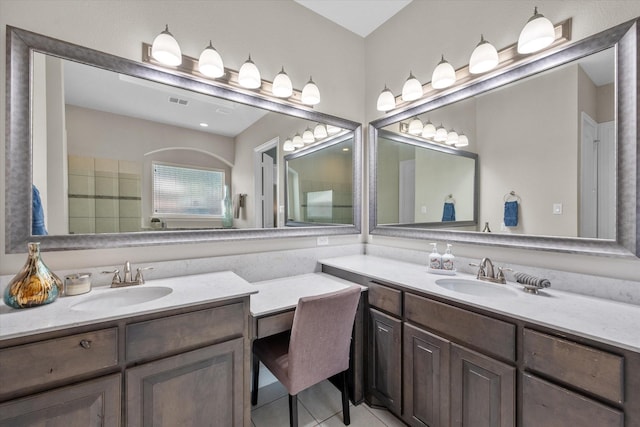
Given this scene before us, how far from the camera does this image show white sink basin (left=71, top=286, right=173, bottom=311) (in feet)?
4.16

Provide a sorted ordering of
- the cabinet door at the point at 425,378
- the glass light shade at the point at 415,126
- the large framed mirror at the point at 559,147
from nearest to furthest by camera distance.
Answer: the large framed mirror at the point at 559,147 → the cabinet door at the point at 425,378 → the glass light shade at the point at 415,126

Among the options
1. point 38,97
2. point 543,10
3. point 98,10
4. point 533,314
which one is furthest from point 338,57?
point 533,314

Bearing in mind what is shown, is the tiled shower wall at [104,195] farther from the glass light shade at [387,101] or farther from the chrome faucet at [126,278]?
the glass light shade at [387,101]

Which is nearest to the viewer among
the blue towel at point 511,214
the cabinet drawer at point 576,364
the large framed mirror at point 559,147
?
the cabinet drawer at point 576,364

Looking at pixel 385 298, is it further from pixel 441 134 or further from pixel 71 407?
pixel 71 407

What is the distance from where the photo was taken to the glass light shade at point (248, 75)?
1.74 metres

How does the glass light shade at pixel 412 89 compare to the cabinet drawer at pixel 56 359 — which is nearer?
the cabinet drawer at pixel 56 359

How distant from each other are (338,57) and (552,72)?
1574 millimetres

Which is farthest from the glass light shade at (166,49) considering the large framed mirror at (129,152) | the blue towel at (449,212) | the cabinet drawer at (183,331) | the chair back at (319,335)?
the blue towel at (449,212)

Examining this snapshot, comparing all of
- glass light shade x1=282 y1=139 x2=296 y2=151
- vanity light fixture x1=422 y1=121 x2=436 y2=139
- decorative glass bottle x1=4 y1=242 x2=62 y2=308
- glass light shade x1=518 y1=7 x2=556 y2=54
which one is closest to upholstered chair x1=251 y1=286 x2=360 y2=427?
decorative glass bottle x1=4 y1=242 x2=62 y2=308

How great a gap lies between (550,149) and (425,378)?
140 cm

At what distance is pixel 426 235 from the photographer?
2002 mm

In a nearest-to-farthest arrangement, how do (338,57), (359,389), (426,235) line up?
(359,389), (426,235), (338,57)

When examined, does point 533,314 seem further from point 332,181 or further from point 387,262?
point 332,181
